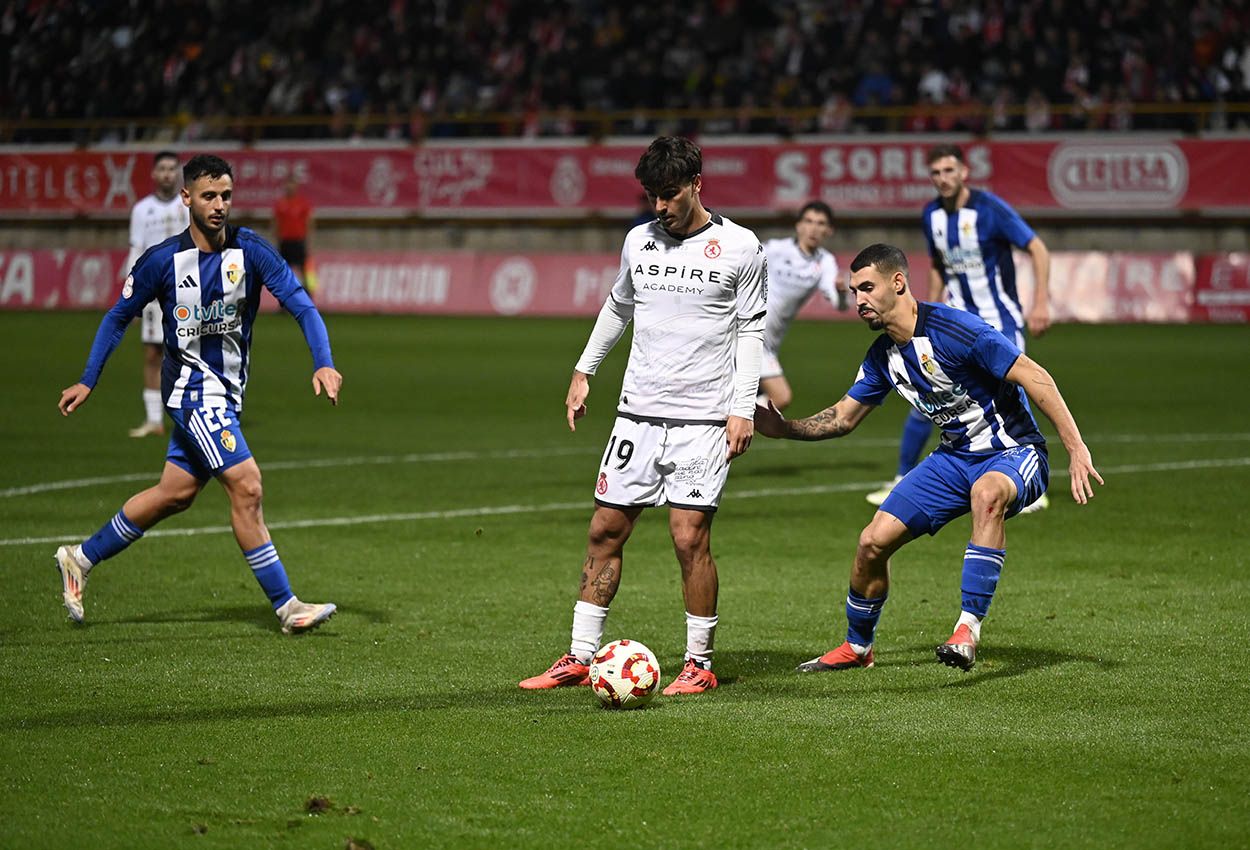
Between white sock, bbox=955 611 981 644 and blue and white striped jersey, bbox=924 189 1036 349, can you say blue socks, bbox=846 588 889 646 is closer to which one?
white sock, bbox=955 611 981 644

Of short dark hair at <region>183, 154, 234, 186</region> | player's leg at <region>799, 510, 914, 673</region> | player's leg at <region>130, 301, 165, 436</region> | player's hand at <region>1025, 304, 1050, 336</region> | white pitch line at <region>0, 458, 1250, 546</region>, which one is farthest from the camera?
player's leg at <region>130, 301, 165, 436</region>

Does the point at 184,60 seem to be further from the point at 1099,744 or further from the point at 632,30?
the point at 1099,744

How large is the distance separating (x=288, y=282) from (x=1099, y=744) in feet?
13.8

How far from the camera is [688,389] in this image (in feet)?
22.4

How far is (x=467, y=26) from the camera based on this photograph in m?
36.9

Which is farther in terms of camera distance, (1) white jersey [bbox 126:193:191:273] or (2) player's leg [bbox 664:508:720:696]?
(1) white jersey [bbox 126:193:191:273]

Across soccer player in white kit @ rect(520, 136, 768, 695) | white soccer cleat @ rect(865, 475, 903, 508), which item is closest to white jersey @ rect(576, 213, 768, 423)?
soccer player in white kit @ rect(520, 136, 768, 695)

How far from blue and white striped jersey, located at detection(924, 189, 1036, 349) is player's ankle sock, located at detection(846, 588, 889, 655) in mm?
4982

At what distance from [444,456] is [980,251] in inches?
198

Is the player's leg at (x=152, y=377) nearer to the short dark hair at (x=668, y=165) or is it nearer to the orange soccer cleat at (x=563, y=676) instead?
the orange soccer cleat at (x=563, y=676)

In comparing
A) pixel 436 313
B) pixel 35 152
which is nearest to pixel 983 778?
pixel 436 313

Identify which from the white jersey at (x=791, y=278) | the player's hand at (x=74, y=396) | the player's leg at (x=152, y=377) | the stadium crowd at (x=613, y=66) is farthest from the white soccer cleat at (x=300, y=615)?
the stadium crowd at (x=613, y=66)

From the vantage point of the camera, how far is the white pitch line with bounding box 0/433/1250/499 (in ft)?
41.9

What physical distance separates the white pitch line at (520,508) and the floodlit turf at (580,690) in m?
0.05
